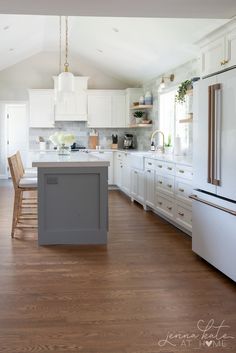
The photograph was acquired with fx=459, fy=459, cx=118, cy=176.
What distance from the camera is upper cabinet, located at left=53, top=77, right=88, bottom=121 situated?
10359mm

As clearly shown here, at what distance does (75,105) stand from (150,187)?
13.5 feet

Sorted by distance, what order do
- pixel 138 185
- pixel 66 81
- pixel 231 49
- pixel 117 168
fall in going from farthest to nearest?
1. pixel 117 168
2. pixel 138 185
3. pixel 66 81
4. pixel 231 49

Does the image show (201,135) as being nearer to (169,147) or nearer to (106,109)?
(169,147)

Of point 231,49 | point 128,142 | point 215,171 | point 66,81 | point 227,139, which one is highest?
point 66,81

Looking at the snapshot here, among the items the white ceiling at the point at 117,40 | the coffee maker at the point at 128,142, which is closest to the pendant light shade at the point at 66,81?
the white ceiling at the point at 117,40

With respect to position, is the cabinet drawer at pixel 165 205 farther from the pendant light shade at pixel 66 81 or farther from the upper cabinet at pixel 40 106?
the upper cabinet at pixel 40 106

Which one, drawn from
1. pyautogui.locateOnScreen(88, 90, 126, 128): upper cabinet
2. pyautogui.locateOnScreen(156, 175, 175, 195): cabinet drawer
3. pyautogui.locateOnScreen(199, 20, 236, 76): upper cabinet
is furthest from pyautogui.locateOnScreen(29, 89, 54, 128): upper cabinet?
pyautogui.locateOnScreen(199, 20, 236, 76): upper cabinet

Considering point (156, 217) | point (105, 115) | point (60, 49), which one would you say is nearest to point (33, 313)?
point (156, 217)

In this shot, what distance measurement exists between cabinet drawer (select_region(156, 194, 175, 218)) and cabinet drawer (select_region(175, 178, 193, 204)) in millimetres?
297

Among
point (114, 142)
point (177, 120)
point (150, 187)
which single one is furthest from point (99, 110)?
point (150, 187)

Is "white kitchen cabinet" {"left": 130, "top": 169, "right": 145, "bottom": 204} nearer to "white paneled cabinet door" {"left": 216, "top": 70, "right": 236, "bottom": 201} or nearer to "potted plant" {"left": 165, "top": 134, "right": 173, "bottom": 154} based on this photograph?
"potted plant" {"left": 165, "top": 134, "right": 173, "bottom": 154}

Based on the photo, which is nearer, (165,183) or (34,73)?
(165,183)

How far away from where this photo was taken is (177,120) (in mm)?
7422

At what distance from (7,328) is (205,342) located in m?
1.19
